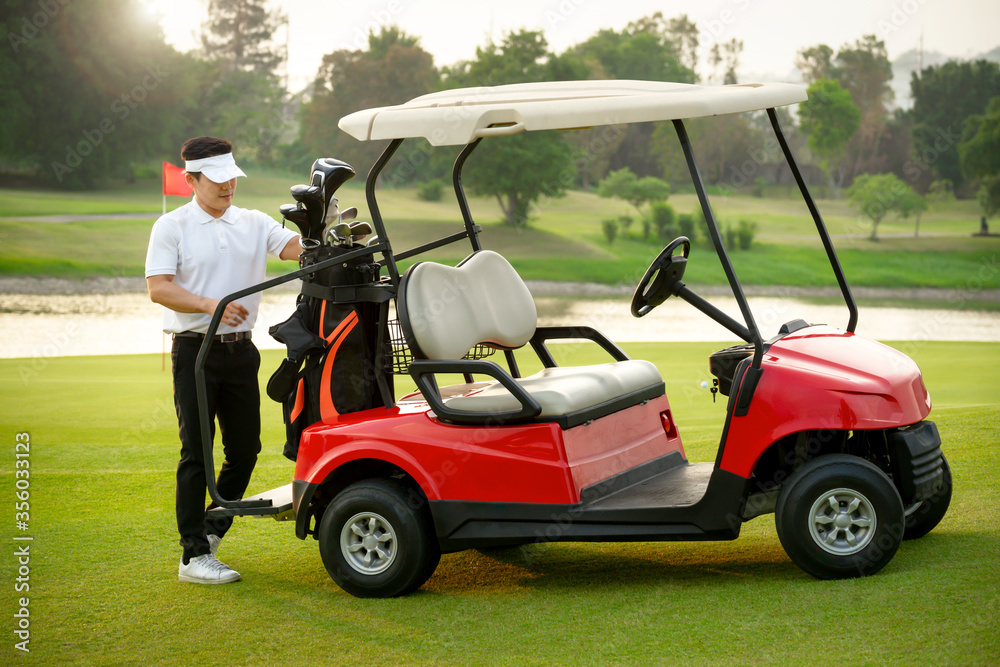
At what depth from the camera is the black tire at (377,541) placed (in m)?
3.67

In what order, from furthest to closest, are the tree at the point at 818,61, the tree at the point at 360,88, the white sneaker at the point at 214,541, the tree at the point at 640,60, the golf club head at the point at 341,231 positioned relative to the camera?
the tree at the point at 818,61
the tree at the point at 640,60
the tree at the point at 360,88
the white sneaker at the point at 214,541
the golf club head at the point at 341,231

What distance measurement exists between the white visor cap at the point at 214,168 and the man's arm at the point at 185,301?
456 mm

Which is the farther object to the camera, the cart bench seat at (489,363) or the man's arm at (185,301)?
the man's arm at (185,301)

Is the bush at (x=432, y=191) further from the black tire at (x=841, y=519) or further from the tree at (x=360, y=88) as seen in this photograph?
the black tire at (x=841, y=519)

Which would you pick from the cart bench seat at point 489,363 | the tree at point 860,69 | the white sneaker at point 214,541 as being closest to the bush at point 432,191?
the tree at point 860,69

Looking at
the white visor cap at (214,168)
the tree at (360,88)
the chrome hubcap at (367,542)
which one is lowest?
the chrome hubcap at (367,542)

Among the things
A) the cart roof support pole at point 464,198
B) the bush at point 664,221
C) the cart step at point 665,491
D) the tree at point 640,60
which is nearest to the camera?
the cart step at point 665,491

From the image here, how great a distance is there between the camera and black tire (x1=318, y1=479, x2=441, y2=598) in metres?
3.67

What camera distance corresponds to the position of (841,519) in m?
3.41

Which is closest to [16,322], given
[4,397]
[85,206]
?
[85,206]

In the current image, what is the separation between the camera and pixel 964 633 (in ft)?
9.62

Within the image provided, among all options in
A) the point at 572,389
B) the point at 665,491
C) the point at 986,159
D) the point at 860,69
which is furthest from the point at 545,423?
the point at 860,69

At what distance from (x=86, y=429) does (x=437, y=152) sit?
3492 cm

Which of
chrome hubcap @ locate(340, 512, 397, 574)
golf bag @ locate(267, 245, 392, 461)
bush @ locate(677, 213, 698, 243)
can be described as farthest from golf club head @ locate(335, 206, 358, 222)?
bush @ locate(677, 213, 698, 243)
